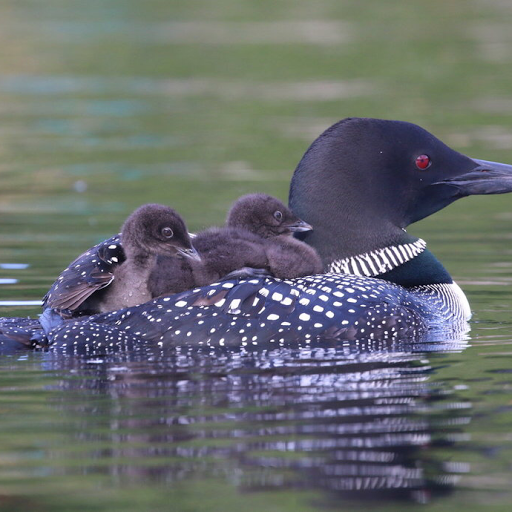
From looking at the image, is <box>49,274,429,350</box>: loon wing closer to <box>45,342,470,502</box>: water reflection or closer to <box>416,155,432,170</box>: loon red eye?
<box>45,342,470,502</box>: water reflection

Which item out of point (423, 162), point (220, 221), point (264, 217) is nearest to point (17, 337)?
point (264, 217)

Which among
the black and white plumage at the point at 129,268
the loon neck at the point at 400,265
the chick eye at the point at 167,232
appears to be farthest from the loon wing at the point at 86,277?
the loon neck at the point at 400,265

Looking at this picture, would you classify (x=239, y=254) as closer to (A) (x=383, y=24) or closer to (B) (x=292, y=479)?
(B) (x=292, y=479)

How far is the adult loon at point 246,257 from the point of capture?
5.86m

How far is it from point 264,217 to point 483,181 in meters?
1.25

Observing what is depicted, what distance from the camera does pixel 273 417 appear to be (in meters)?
4.57

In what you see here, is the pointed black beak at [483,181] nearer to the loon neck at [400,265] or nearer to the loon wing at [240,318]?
the loon neck at [400,265]

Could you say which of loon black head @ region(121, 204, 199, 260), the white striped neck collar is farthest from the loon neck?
loon black head @ region(121, 204, 199, 260)

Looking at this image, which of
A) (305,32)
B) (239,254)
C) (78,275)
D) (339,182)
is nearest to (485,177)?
(339,182)

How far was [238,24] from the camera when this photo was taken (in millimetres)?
24797

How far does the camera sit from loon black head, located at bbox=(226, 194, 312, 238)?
6262mm

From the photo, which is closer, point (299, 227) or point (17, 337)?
point (17, 337)

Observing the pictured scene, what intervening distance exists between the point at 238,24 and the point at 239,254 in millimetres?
19436

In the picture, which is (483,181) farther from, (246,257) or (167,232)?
(167,232)
